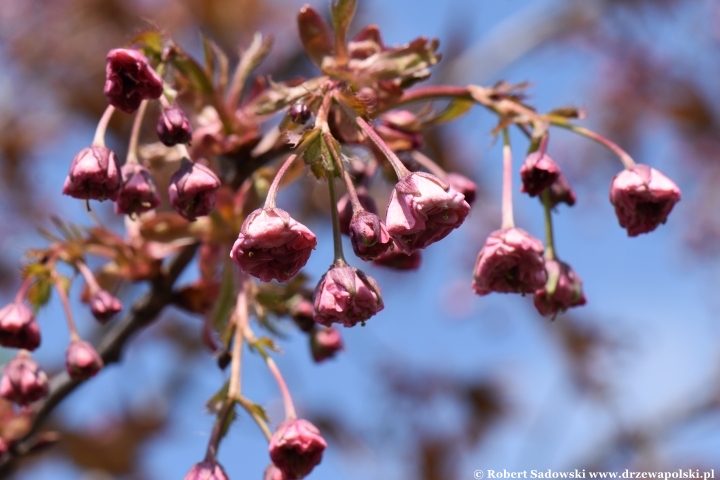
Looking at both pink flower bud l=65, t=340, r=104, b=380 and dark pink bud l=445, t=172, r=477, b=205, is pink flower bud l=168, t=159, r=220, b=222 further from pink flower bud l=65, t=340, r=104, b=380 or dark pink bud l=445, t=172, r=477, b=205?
dark pink bud l=445, t=172, r=477, b=205

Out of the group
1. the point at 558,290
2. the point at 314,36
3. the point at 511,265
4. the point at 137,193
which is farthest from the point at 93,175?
the point at 558,290

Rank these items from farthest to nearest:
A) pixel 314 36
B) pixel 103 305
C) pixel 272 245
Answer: pixel 103 305 < pixel 314 36 < pixel 272 245

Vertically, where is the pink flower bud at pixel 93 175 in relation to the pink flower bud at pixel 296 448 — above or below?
above

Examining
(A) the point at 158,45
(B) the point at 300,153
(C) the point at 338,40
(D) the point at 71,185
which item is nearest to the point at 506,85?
(C) the point at 338,40

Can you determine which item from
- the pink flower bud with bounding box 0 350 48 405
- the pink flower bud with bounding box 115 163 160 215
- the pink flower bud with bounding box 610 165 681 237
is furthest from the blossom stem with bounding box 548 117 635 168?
the pink flower bud with bounding box 0 350 48 405

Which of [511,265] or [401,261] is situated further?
[401,261]

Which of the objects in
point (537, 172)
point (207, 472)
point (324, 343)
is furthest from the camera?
point (324, 343)

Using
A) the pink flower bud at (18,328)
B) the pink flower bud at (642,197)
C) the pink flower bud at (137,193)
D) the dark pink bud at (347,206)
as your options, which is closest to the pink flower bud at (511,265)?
the pink flower bud at (642,197)

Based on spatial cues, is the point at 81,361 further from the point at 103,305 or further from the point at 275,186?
the point at 275,186

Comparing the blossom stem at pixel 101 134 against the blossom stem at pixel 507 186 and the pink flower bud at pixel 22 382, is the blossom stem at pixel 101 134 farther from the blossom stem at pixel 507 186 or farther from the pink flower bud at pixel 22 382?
the blossom stem at pixel 507 186
